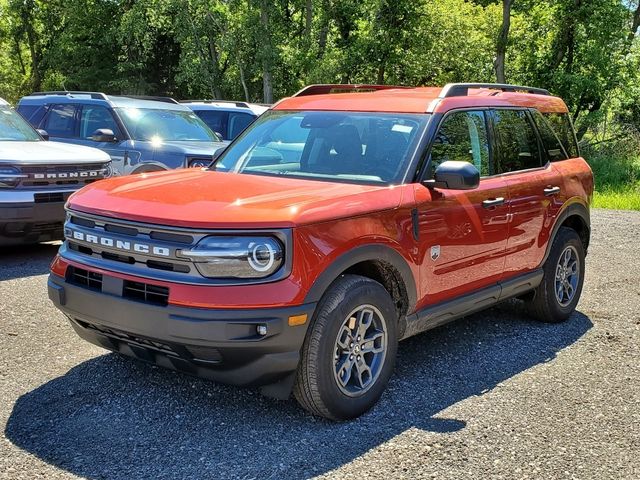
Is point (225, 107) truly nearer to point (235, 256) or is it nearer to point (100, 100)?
point (100, 100)

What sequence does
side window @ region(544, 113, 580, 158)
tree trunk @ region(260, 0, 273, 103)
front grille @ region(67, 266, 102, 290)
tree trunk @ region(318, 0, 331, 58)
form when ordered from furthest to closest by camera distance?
1. tree trunk @ region(260, 0, 273, 103)
2. tree trunk @ region(318, 0, 331, 58)
3. side window @ region(544, 113, 580, 158)
4. front grille @ region(67, 266, 102, 290)

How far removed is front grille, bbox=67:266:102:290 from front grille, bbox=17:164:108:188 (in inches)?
155

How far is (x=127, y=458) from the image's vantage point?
3.46 meters

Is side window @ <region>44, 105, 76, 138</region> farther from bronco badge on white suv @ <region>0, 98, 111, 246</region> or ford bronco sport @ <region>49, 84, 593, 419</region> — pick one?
ford bronco sport @ <region>49, 84, 593, 419</region>

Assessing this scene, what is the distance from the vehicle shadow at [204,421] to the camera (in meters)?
3.44

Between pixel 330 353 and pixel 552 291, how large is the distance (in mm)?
2897

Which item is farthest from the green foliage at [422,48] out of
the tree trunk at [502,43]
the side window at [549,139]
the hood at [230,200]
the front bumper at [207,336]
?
the front bumper at [207,336]

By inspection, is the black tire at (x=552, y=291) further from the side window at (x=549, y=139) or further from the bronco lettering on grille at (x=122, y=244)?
the bronco lettering on grille at (x=122, y=244)

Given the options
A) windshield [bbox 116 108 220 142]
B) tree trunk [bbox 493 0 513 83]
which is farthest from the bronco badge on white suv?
tree trunk [bbox 493 0 513 83]

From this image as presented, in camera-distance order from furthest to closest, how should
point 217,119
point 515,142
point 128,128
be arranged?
point 217,119 < point 128,128 < point 515,142

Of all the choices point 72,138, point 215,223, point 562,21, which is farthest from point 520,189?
point 562,21

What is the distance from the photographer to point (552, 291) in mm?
5949

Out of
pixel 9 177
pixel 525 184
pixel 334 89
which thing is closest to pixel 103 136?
pixel 9 177

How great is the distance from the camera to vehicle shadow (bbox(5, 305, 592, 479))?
11.3ft
